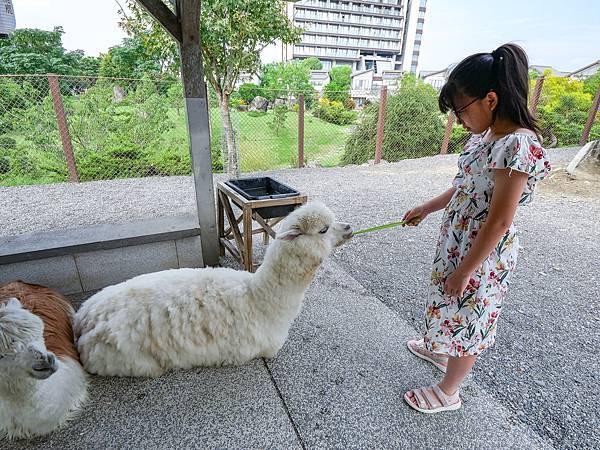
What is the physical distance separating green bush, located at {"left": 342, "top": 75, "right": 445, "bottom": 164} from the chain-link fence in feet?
0.09

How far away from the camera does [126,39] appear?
7723mm

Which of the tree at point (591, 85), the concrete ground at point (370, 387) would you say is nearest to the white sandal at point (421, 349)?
the concrete ground at point (370, 387)

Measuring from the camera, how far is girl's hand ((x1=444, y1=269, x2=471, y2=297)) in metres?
1.38

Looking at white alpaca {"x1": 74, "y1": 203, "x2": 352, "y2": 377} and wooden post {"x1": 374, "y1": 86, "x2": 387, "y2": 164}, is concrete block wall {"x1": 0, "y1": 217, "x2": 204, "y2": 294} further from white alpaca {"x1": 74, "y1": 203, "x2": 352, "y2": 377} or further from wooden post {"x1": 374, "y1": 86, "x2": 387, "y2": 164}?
wooden post {"x1": 374, "y1": 86, "x2": 387, "y2": 164}

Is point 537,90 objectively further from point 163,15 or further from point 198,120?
point 163,15

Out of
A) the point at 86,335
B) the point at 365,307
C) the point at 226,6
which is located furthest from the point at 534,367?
the point at 226,6

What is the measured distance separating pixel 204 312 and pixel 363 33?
7867 cm

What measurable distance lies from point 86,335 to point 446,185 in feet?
21.5

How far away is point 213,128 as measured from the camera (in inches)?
289

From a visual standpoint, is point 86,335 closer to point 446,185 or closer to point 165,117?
point 165,117

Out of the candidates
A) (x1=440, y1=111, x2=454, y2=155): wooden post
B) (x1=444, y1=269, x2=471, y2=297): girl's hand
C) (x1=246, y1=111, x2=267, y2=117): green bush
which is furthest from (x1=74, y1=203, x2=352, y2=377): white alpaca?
(x1=440, y1=111, x2=454, y2=155): wooden post

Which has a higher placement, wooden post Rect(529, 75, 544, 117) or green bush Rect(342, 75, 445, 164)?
wooden post Rect(529, 75, 544, 117)

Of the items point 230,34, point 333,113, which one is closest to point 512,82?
point 230,34

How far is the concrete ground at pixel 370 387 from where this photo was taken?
1647 mm
